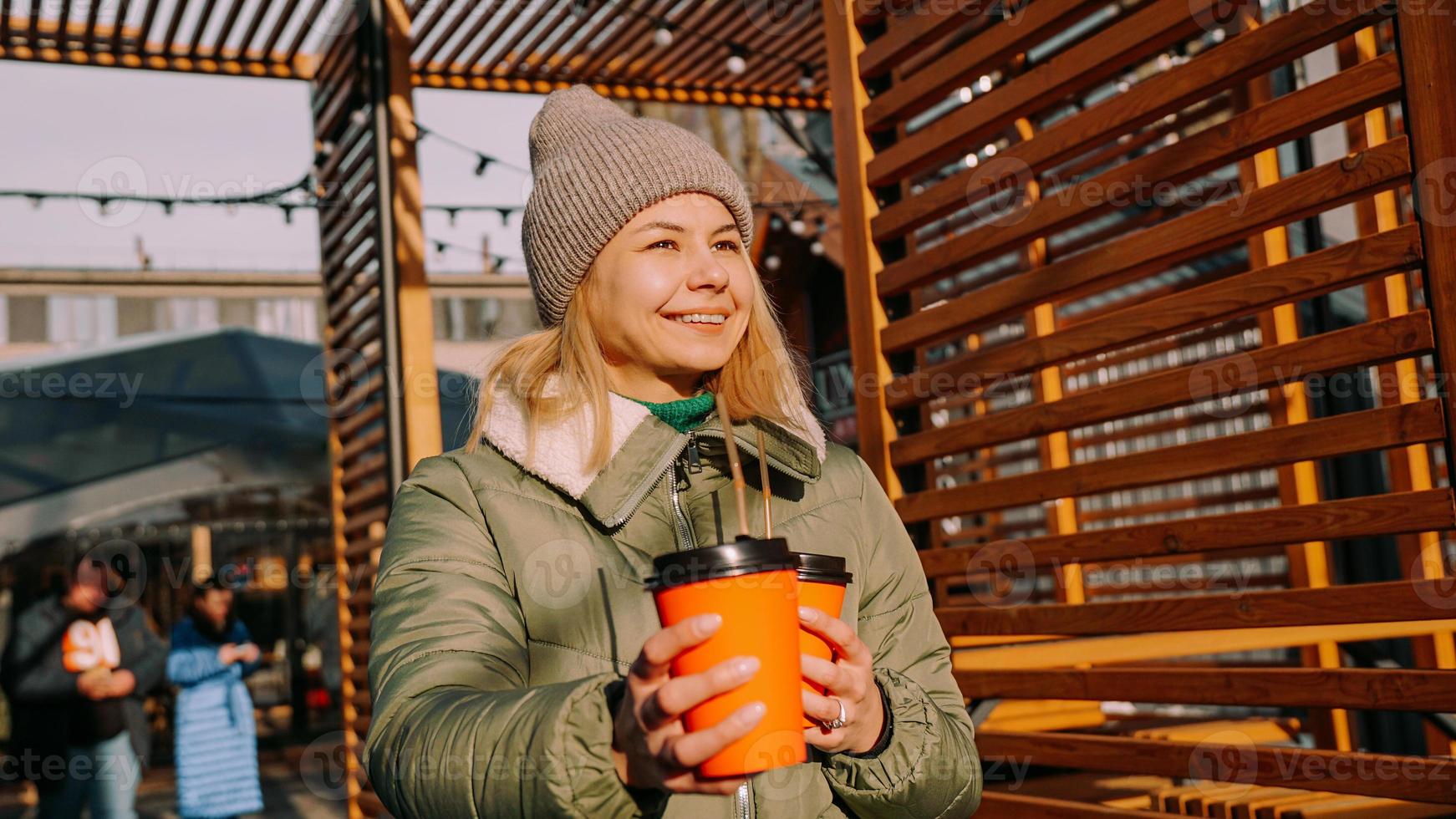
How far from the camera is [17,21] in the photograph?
532 cm

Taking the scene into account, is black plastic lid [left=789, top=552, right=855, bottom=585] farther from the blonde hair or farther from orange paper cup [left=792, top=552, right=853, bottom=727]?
the blonde hair

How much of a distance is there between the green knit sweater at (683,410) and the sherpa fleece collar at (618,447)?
0.11 feet

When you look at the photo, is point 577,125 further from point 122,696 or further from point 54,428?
point 54,428

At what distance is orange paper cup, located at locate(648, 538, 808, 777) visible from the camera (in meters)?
1.04

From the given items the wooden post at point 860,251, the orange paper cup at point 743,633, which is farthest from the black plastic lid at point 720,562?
the wooden post at point 860,251

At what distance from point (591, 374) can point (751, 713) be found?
848 mm

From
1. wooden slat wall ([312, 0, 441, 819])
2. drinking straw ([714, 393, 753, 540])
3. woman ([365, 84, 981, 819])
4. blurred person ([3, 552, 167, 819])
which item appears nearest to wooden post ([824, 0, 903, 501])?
woman ([365, 84, 981, 819])

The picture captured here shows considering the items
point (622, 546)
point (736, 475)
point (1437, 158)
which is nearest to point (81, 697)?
point (622, 546)

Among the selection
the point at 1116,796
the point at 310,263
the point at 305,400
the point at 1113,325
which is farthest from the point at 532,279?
the point at 310,263

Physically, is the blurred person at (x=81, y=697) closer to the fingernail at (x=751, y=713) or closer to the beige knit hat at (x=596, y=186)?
the beige knit hat at (x=596, y=186)

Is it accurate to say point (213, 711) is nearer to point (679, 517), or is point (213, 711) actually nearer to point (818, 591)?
point (679, 517)

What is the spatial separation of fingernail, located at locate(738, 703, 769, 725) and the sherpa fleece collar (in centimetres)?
59

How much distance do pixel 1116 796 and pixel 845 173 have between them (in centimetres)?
196

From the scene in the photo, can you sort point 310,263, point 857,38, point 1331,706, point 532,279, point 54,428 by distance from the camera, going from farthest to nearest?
point 310,263 < point 54,428 < point 857,38 < point 1331,706 < point 532,279
